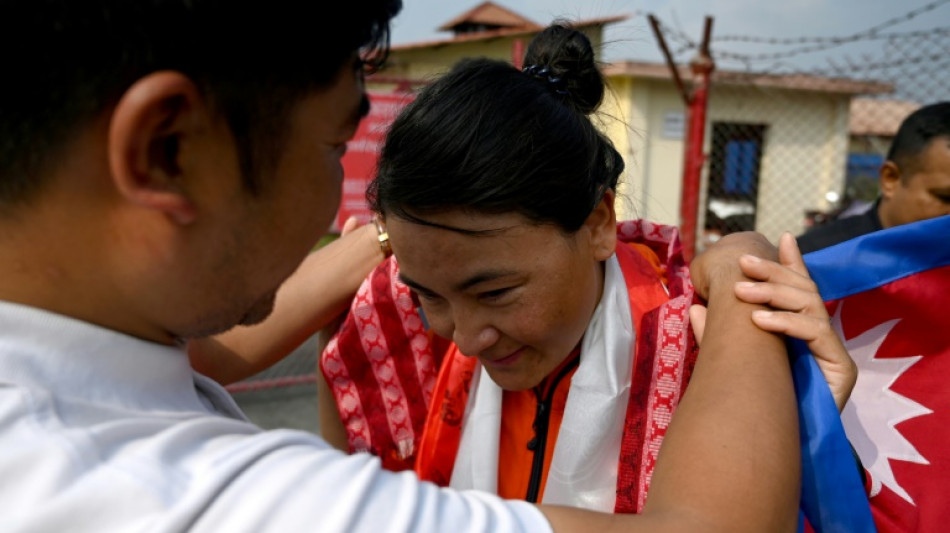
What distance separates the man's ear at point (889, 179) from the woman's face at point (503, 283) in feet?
8.64

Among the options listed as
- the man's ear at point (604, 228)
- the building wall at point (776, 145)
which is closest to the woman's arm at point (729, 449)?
the man's ear at point (604, 228)

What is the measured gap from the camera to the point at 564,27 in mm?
1744

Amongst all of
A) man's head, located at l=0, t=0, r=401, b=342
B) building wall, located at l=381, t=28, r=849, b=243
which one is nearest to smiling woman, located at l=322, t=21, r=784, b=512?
man's head, located at l=0, t=0, r=401, b=342

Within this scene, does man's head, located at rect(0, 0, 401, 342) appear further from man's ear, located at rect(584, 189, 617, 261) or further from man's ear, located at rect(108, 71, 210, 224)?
man's ear, located at rect(584, 189, 617, 261)

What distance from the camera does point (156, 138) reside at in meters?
0.76

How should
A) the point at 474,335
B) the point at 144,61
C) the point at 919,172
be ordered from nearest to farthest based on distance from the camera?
the point at 144,61 → the point at 474,335 → the point at 919,172

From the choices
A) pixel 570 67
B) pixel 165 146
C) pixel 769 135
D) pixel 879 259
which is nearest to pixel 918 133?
pixel 879 259

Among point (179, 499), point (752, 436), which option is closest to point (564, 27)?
point (752, 436)

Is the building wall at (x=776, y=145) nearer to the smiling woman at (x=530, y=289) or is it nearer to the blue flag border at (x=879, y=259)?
the smiling woman at (x=530, y=289)

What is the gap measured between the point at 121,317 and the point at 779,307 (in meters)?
0.94

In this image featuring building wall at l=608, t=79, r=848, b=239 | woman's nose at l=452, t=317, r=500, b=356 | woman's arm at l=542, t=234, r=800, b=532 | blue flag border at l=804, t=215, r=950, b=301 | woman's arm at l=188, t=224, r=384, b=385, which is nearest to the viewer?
woman's arm at l=542, t=234, r=800, b=532

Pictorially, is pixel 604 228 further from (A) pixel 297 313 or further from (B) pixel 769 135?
(B) pixel 769 135

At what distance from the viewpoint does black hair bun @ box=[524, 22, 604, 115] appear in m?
1.62

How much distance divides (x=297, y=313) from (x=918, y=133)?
323 centimetres
